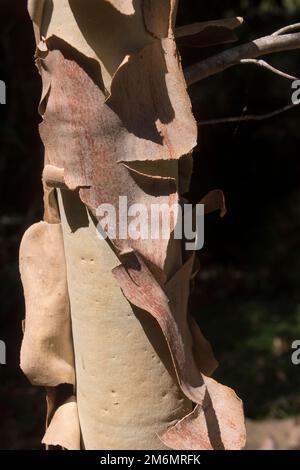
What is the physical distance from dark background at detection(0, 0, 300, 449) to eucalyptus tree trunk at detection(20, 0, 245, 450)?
3.38ft

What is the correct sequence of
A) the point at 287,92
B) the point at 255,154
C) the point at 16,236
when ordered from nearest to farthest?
1. the point at 16,236
2. the point at 287,92
3. the point at 255,154

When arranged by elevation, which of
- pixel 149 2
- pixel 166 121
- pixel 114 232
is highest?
pixel 149 2

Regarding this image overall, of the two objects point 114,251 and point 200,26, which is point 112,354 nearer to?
point 114,251

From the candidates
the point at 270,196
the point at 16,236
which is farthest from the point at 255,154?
the point at 16,236

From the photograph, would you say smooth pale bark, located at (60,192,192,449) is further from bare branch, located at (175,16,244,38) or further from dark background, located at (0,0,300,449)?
dark background, located at (0,0,300,449)

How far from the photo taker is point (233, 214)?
118 inches

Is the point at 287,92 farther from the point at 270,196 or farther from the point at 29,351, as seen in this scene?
the point at 29,351

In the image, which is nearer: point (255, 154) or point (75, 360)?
point (75, 360)

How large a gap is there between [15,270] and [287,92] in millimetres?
1353

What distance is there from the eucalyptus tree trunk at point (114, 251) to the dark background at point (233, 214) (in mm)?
1031

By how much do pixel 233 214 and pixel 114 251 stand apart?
7.85ft

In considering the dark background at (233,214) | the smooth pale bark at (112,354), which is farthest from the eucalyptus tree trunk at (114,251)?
the dark background at (233,214)

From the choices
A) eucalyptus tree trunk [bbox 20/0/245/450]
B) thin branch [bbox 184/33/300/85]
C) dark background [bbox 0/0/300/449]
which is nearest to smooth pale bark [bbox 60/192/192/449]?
eucalyptus tree trunk [bbox 20/0/245/450]

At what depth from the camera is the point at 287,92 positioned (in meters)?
2.69
